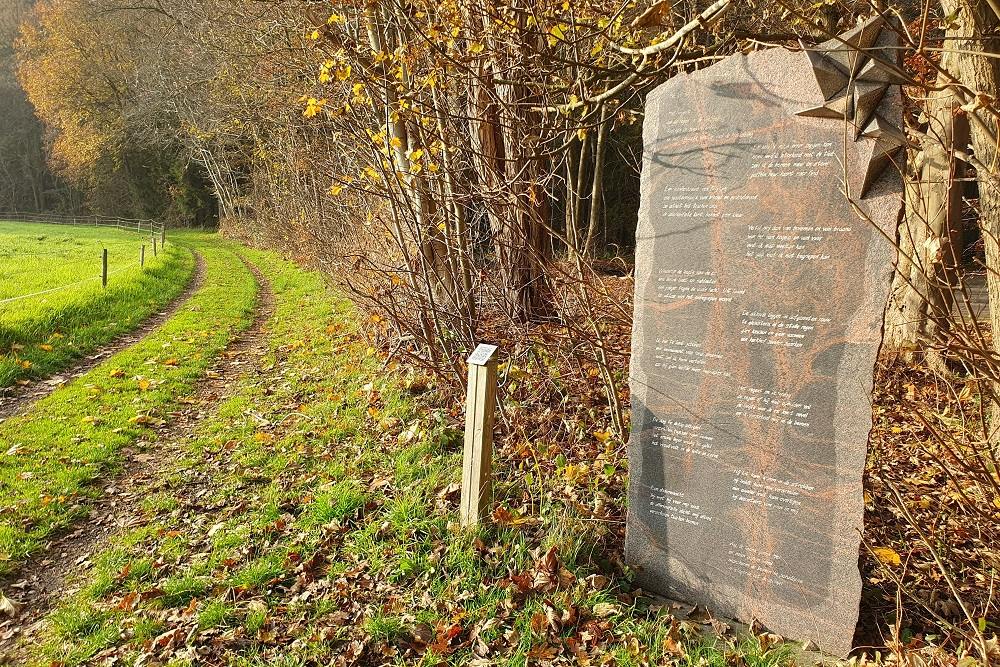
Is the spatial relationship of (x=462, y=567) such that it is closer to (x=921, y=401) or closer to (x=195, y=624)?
(x=195, y=624)

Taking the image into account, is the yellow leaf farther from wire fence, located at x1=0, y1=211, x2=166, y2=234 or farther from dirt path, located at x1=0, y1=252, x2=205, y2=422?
wire fence, located at x1=0, y1=211, x2=166, y2=234

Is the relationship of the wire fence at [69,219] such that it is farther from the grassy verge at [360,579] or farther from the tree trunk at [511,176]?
the grassy verge at [360,579]

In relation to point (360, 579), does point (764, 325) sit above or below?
above

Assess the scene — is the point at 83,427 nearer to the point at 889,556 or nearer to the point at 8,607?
the point at 8,607

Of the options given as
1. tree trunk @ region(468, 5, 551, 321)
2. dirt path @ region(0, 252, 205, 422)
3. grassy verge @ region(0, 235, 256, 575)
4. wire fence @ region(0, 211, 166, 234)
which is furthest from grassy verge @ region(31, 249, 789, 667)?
wire fence @ region(0, 211, 166, 234)

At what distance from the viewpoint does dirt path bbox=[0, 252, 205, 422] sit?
7477 millimetres

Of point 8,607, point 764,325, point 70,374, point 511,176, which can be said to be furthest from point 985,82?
point 70,374

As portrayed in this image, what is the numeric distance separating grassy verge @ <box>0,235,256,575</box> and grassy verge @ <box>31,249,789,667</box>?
0.73 meters

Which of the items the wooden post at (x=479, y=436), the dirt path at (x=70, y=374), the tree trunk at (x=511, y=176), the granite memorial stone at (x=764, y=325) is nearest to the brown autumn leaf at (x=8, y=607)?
the wooden post at (x=479, y=436)

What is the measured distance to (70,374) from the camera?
8.77 metres

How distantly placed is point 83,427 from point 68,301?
575 cm

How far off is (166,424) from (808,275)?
21.7 ft

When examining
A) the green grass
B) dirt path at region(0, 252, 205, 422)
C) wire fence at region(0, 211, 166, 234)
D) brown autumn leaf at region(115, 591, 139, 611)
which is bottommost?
brown autumn leaf at region(115, 591, 139, 611)

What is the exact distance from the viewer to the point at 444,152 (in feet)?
18.9
